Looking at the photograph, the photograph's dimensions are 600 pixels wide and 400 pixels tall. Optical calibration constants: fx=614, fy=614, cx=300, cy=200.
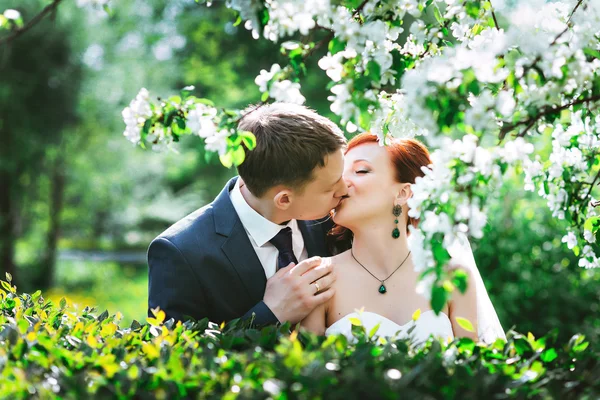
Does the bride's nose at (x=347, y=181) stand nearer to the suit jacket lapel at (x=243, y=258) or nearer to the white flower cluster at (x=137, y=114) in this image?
the suit jacket lapel at (x=243, y=258)

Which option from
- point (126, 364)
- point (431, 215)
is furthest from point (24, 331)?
point (431, 215)

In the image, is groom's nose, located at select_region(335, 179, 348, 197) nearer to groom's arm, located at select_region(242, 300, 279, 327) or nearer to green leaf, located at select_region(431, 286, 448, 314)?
groom's arm, located at select_region(242, 300, 279, 327)

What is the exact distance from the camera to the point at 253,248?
335 cm

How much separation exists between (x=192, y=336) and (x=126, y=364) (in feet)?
1.02

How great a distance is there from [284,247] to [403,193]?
2.43 ft

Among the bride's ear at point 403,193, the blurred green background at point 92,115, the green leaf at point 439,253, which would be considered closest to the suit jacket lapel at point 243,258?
the bride's ear at point 403,193

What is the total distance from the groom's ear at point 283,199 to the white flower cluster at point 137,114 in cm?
100

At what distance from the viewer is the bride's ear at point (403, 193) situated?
11.3 feet

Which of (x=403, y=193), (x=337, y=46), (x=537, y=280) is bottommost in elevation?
(x=537, y=280)

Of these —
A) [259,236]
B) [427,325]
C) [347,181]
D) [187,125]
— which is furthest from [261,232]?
[187,125]

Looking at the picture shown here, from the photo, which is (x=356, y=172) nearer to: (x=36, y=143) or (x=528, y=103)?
(x=528, y=103)

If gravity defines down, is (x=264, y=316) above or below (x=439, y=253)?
below

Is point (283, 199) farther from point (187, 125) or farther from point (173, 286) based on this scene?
point (187, 125)

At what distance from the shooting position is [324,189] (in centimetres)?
325
